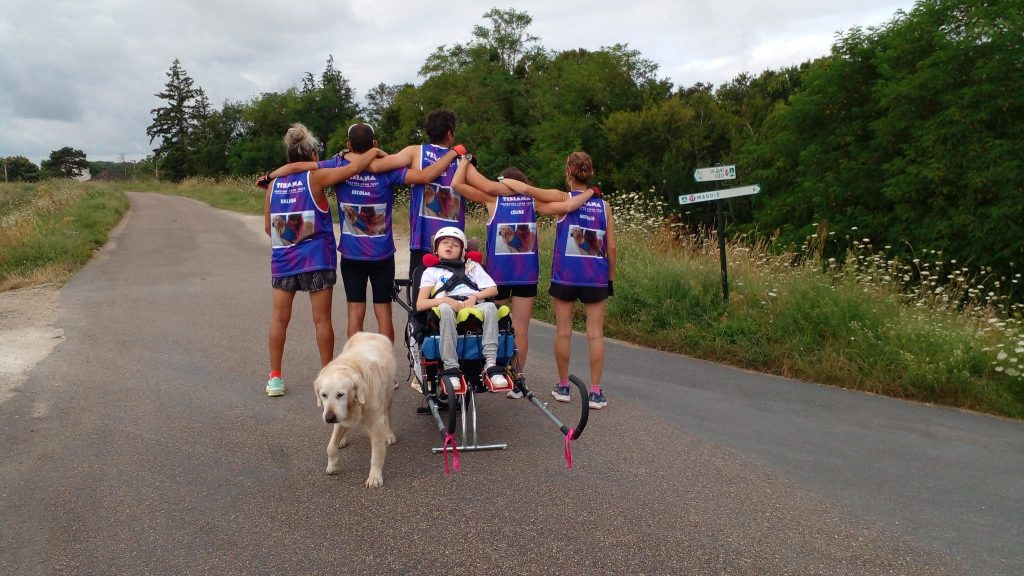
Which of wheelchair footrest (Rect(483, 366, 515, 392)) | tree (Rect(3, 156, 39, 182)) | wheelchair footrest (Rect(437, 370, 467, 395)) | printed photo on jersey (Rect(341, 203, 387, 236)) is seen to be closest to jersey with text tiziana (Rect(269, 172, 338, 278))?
printed photo on jersey (Rect(341, 203, 387, 236))

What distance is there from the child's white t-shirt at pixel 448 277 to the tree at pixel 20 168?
81.9 metres

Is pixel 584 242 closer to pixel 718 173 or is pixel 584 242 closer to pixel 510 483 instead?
pixel 510 483

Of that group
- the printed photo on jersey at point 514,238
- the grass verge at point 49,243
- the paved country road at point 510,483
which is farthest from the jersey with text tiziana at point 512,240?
the grass verge at point 49,243

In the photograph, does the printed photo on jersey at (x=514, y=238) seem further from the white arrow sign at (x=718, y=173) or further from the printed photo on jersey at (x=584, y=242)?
the white arrow sign at (x=718, y=173)

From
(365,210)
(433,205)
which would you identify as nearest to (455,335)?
(433,205)

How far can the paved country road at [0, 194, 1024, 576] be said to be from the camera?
10.9 feet

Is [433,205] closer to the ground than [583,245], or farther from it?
farther from it

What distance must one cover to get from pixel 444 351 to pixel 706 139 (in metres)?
22.5

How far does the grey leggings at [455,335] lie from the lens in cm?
446

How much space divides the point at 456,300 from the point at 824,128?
1856 cm

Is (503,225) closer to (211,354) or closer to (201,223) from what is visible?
(211,354)

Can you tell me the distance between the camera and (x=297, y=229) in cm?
540

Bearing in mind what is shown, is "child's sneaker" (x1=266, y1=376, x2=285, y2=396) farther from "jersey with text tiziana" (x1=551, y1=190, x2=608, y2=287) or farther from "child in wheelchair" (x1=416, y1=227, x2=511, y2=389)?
"jersey with text tiziana" (x1=551, y1=190, x2=608, y2=287)

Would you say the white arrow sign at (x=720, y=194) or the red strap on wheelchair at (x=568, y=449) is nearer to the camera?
the red strap on wheelchair at (x=568, y=449)
